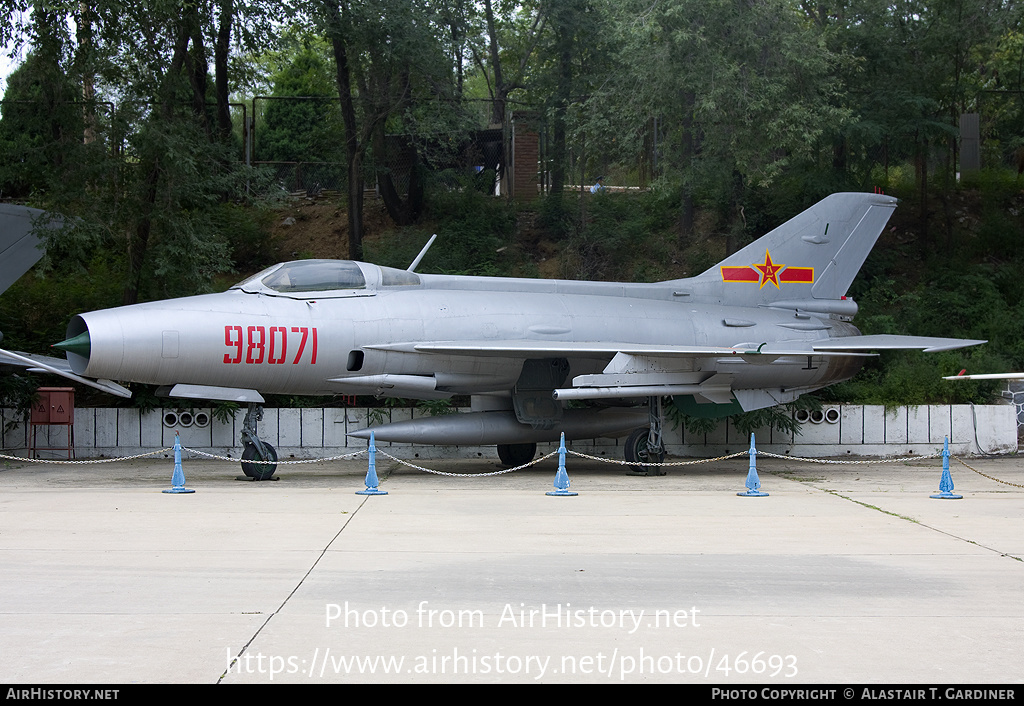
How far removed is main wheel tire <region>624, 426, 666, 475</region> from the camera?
45.9 ft

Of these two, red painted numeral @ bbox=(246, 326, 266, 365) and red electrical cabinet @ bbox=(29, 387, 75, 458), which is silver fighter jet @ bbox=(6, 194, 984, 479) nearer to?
red painted numeral @ bbox=(246, 326, 266, 365)

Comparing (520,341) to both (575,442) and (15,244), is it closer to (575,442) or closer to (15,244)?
(575,442)

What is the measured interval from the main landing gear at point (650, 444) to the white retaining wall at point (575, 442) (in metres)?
2.36

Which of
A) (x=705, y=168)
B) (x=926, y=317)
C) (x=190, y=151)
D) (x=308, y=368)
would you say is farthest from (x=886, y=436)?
(x=190, y=151)

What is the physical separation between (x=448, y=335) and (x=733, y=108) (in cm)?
771

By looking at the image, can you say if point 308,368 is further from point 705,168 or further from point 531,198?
point 531,198

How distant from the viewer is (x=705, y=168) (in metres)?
18.1

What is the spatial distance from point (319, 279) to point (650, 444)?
535cm

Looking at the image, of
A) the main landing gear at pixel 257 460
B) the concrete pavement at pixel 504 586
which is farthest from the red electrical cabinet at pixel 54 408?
the main landing gear at pixel 257 460

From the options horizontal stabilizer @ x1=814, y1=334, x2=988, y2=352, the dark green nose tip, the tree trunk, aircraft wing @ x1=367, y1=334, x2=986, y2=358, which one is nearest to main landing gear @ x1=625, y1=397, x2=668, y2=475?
aircraft wing @ x1=367, y1=334, x2=986, y2=358

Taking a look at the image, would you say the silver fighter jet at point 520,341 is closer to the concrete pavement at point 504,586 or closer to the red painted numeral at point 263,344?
the red painted numeral at point 263,344

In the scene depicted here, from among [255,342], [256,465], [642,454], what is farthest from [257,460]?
[642,454]

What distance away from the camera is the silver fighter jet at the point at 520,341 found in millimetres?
11953
